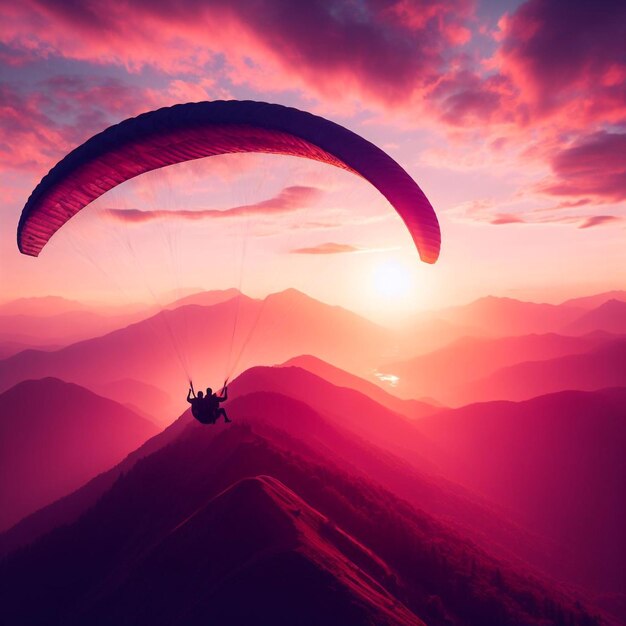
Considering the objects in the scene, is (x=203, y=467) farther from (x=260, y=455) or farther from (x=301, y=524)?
(x=301, y=524)

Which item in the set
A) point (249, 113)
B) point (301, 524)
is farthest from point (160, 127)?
point (301, 524)

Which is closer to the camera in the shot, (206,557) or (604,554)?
(206,557)

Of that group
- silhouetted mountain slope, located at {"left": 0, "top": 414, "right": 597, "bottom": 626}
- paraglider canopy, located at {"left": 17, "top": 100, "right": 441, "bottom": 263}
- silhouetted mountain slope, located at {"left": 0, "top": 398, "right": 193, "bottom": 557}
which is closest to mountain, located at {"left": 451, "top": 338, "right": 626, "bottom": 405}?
silhouetted mountain slope, located at {"left": 0, "top": 414, "right": 597, "bottom": 626}

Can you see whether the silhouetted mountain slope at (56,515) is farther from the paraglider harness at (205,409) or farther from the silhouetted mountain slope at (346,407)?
the paraglider harness at (205,409)

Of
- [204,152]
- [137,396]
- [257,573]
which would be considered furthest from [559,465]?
[137,396]

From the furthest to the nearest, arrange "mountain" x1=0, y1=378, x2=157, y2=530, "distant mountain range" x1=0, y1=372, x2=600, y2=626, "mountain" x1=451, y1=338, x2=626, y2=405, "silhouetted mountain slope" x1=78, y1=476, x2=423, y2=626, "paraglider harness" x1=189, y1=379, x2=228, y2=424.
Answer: "mountain" x1=451, y1=338, x2=626, y2=405 < "mountain" x1=0, y1=378, x2=157, y2=530 < "paraglider harness" x1=189, y1=379, x2=228, y2=424 < "distant mountain range" x1=0, y1=372, x2=600, y2=626 < "silhouetted mountain slope" x1=78, y1=476, x2=423, y2=626

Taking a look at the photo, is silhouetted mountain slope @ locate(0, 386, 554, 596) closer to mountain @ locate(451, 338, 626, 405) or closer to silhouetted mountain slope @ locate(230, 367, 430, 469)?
silhouetted mountain slope @ locate(230, 367, 430, 469)
